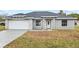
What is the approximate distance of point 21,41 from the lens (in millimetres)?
10391

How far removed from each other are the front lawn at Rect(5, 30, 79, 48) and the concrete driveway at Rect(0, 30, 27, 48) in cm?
13

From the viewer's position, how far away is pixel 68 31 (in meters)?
10.5

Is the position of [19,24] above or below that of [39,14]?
below

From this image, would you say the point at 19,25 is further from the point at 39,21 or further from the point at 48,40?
the point at 48,40

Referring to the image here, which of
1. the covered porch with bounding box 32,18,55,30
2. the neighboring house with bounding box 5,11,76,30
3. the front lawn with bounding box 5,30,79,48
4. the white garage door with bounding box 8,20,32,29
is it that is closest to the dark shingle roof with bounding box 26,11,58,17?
the neighboring house with bounding box 5,11,76,30

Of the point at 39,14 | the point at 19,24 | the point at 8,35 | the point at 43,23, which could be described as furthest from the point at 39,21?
the point at 8,35

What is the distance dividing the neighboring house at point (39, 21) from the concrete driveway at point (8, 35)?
13 centimetres

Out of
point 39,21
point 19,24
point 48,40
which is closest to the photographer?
point 48,40

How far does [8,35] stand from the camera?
1062 cm
